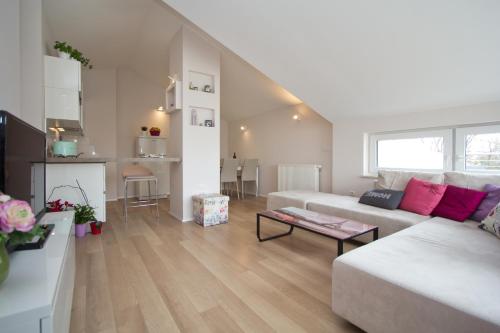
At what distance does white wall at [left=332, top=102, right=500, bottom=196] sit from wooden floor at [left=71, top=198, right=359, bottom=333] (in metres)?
1.31

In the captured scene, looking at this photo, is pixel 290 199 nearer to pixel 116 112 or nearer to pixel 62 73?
pixel 62 73

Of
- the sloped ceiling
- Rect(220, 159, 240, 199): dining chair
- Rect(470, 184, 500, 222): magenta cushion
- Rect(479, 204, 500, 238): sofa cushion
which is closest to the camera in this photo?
Rect(479, 204, 500, 238): sofa cushion

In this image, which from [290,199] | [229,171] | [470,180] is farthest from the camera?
[229,171]

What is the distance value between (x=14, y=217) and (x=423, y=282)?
1.57 meters

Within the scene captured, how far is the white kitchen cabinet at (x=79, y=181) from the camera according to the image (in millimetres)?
2848

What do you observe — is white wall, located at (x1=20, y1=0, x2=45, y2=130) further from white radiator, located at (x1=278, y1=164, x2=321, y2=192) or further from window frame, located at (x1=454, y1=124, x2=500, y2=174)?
→ window frame, located at (x1=454, y1=124, x2=500, y2=174)

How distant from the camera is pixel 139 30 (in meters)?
4.04

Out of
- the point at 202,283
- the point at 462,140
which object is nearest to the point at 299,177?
the point at 462,140

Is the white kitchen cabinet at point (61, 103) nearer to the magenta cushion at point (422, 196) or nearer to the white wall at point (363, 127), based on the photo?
the white wall at point (363, 127)

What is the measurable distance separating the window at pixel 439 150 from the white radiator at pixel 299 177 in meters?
0.98

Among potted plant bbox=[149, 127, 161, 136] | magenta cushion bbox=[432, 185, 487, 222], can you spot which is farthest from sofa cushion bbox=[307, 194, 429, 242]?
potted plant bbox=[149, 127, 161, 136]

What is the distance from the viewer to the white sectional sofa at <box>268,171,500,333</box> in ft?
3.12

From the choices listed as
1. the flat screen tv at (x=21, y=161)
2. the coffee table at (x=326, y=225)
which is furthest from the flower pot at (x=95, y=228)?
the coffee table at (x=326, y=225)

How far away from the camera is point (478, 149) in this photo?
2.62 metres
